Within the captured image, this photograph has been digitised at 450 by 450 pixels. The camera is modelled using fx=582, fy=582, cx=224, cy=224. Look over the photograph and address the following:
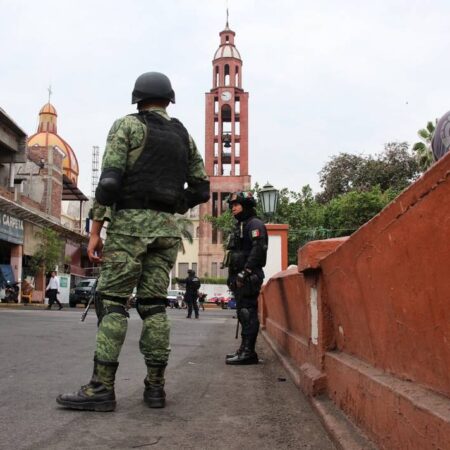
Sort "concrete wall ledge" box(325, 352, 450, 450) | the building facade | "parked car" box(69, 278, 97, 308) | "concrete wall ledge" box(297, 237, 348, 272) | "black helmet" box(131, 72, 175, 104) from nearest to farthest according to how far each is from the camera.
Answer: "concrete wall ledge" box(325, 352, 450, 450) < "concrete wall ledge" box(297, 237, 348, 272) < "black helmet" box(131, 72, 175, 104) < the building facade < "parked car" box(69, 278, 97, 308)

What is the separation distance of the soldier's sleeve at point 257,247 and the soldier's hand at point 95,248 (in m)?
2.16

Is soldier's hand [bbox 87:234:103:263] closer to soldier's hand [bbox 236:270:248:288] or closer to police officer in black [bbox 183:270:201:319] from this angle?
soldier's hand [bbox 236:270:248:288]

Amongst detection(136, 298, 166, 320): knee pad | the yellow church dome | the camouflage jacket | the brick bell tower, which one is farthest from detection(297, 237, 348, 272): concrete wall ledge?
the brick bell tower

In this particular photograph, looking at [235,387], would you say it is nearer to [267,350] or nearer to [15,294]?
[267,350]

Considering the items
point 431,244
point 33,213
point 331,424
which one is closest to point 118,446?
point 331,424

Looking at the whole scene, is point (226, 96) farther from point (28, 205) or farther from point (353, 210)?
point (28, 205)

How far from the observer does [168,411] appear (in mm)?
3422

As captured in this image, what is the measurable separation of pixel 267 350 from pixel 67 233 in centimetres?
3350

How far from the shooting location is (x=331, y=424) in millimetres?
2865

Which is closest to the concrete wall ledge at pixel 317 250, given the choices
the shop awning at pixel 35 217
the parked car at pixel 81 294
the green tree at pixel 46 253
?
the shop awning at pixel 35 217

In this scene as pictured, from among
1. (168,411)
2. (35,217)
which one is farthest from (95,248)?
(35,217)

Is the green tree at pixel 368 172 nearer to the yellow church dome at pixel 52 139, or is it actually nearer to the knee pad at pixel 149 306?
→ the yellow church dome at pixel 52 139

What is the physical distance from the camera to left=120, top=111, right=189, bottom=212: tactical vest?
3.64m

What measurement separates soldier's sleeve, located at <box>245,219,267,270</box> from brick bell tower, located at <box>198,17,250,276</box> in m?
56.9
